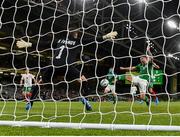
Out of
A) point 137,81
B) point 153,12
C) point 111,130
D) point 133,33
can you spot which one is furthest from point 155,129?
point 153,12

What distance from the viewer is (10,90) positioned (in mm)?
18906

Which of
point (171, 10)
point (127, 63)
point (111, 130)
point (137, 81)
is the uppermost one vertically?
point (171, 10)

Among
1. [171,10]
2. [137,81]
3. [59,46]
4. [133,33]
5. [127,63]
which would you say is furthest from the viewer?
[127,63]

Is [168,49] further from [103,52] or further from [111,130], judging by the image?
[111,130]

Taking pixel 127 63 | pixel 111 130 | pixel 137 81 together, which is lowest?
pixel 111 130

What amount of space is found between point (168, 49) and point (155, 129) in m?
16.1

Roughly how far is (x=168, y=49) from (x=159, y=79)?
209 centimetres

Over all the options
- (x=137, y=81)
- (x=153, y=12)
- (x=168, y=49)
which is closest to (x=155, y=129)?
(x=137, y=81)

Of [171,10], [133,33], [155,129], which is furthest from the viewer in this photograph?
[133,33]

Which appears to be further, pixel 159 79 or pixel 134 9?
pixel 159 79

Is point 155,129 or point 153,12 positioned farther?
point 153,12

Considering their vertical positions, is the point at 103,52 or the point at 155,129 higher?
the point at 103,52

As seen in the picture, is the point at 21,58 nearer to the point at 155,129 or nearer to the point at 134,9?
the point at 134,9

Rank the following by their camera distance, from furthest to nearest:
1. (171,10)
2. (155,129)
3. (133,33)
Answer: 1. (133,33)
2. (171,10)
3. (155,129)
